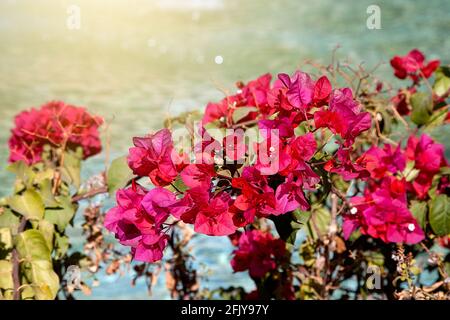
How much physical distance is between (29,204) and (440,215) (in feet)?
2.27

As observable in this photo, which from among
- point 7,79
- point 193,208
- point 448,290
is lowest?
point 448,290

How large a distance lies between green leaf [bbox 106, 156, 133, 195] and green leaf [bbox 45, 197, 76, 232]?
9 cm

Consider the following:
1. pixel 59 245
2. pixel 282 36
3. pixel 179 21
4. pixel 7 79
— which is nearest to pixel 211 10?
pixel 179 21

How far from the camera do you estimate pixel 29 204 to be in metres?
1.33

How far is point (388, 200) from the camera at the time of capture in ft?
4.12

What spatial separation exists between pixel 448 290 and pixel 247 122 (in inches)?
18.8

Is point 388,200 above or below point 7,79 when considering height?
below

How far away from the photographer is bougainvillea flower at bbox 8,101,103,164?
1.48 meters

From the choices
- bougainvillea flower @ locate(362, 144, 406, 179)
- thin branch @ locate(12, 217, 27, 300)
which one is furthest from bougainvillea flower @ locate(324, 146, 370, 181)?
thin branch @ locate(12, 217, 27, 300)

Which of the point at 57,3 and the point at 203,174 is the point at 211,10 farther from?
the point at 203,174

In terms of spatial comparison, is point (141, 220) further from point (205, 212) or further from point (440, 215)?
point (440, 215)


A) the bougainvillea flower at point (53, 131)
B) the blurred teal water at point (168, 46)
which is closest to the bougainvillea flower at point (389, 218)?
the bougainvillea flower at point (53, 131)

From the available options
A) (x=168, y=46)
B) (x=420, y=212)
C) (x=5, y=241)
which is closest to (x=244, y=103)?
(x=420, y=212)
